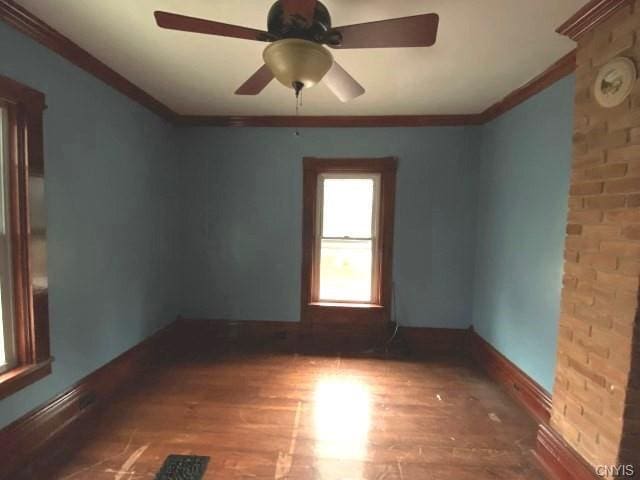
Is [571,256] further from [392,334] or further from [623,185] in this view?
[392,334]

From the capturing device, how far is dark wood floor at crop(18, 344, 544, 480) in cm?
178

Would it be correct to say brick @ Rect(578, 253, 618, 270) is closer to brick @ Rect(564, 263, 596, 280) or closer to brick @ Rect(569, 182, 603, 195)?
brick @ Rect(564, 263, 596, 280)

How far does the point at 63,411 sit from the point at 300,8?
2.56 m

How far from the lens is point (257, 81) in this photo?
1765mm

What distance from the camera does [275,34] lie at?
52.9 inches

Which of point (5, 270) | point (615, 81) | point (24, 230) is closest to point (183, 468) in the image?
point (5, 270)

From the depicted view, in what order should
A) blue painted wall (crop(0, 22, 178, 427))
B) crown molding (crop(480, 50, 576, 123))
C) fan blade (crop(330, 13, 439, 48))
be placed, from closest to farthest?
1. fan blade (crop(330, 13, 439, 48))
2. blue painted wall (crop(0, 22, 178, 427))
3. crown molding (crop(480, 50, 576, 123))

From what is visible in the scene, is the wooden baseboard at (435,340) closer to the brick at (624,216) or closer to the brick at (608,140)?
the brick at (624,216)

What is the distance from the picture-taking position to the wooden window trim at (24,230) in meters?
1.71

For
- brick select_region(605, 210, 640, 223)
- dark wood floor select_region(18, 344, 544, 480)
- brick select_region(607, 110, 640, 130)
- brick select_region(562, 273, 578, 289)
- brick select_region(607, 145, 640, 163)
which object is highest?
brick select_region(607, 110, 640, 130)

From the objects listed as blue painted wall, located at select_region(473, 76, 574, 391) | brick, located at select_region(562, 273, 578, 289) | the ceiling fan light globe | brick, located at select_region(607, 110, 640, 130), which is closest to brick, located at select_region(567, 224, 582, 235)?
brick, located at select_region(562, 273, 578, 289)

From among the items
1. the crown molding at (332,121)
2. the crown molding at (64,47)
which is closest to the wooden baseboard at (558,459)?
the crown molding at (332,121)

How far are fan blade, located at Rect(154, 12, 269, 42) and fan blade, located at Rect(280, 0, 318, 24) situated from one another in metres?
0.13

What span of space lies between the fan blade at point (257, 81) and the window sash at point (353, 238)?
1588mm
